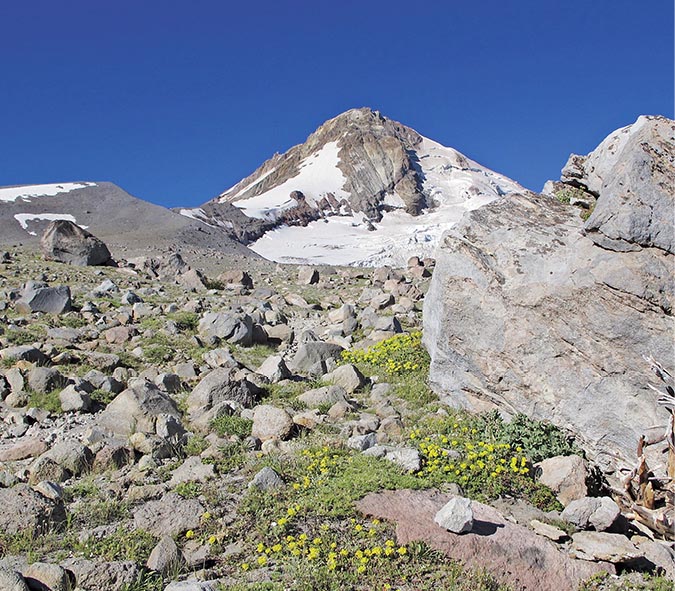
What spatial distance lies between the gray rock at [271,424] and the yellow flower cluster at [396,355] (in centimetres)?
301

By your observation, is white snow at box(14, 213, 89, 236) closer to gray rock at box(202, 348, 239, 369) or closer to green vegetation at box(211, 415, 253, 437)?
gray rock at box(202, 348, 239, 369)

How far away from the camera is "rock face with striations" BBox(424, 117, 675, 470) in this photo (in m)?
→ 6.74

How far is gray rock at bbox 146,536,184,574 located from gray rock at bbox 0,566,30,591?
0.95 metres

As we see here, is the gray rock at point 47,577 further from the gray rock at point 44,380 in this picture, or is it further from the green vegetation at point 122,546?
the gray rock at point 44,380

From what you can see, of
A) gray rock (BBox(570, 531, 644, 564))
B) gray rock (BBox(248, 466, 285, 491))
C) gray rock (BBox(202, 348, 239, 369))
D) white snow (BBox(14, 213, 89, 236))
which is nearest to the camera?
gray rock (BBox(570, 531, 644, 564))

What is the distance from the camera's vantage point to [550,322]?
24.8ft

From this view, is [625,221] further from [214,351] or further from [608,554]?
[214,351]

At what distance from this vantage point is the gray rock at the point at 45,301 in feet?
46.8

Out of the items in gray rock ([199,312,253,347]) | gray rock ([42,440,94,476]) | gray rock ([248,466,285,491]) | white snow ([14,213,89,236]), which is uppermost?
white snow ([14,213,89,236])

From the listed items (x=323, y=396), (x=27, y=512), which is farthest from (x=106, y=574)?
(x=323, y=396)

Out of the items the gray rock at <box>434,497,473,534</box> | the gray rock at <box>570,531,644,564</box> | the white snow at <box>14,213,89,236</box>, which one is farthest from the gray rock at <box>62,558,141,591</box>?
the white snow at <box>14,213,89,236</box>

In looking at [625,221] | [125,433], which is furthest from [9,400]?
[625,221]

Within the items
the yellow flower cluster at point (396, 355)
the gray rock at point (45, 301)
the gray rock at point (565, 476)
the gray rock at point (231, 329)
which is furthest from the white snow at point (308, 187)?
the gray rock at point (565, 476)

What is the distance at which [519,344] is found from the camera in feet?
25.7
